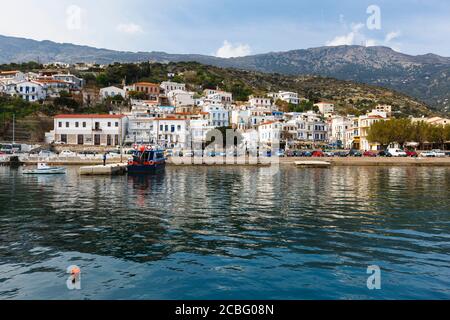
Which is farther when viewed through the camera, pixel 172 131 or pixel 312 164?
pixel 172 131

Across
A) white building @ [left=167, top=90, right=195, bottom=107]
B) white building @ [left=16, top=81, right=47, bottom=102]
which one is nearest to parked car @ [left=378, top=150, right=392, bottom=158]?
white building @ [left=167, top=90, right=195, bottom=107]

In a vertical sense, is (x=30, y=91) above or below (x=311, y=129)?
above

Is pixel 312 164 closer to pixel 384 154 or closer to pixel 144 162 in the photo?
pixel 384 154

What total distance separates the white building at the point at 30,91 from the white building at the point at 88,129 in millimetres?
24789

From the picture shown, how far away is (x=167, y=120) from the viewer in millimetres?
90125

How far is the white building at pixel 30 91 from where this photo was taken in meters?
100

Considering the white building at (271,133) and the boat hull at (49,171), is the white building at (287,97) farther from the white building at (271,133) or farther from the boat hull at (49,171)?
the boat hull at (49,171)

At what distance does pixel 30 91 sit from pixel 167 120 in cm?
4113

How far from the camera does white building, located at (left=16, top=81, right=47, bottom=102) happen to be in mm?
100500

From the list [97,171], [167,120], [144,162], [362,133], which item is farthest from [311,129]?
[97,171]

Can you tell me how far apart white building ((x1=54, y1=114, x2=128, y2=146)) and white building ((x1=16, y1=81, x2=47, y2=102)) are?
2479cm

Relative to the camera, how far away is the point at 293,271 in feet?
35.9

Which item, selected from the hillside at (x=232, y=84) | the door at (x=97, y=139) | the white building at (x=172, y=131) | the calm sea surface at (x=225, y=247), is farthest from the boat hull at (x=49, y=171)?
the hillside at (x=232, y=84)
